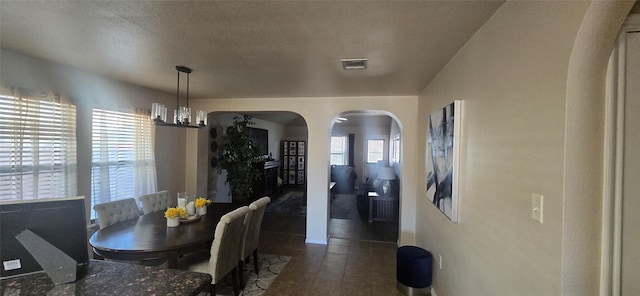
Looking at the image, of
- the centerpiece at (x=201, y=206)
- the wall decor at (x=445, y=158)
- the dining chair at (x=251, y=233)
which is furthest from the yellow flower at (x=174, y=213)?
the wall decor at (x=445, y=158)

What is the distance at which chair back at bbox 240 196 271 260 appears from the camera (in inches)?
109

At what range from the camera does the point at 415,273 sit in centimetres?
267

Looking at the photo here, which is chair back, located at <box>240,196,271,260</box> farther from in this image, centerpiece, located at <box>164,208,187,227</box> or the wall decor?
the wall decor

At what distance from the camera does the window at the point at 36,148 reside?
2.21 metres

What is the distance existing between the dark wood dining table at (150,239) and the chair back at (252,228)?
33 centimetres

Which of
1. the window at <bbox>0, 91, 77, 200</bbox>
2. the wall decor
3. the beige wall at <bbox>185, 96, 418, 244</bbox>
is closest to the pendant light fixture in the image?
the window at <bbox>0, 91, 77, 200</bbox>

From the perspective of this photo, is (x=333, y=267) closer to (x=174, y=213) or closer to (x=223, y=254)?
(x=223, y=254)

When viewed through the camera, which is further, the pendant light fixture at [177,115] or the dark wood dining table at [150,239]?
the pendant light fixture at [177,115]

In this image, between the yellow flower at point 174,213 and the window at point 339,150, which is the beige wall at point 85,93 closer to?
the yellow flower at point 174,213

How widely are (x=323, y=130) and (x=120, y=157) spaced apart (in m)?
2.62

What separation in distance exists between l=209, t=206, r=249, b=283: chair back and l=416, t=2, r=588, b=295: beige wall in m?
1.83

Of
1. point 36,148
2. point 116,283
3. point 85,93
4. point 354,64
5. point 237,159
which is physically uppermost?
point 354,64

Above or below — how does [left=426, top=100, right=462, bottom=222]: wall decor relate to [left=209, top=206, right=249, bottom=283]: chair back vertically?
above

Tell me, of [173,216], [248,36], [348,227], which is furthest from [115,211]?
[348,227]
